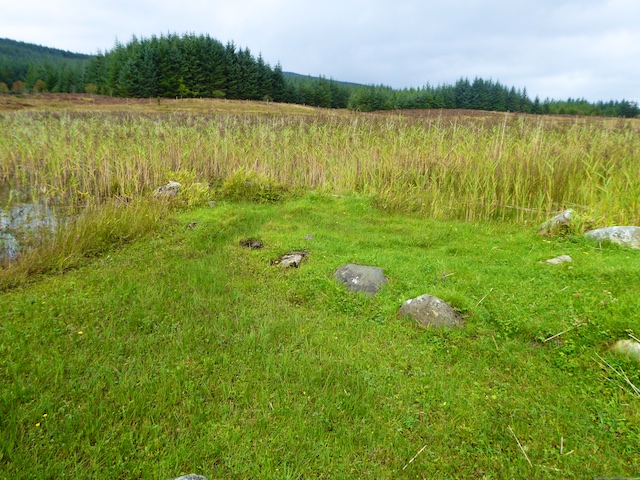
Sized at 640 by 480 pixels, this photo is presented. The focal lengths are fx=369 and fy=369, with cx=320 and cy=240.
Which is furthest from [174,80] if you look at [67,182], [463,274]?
[463,274]

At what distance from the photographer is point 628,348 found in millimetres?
2893

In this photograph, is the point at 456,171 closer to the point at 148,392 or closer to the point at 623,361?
the point at 623,361

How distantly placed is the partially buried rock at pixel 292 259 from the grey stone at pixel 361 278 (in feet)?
2.23

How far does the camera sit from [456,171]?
26.1 feet

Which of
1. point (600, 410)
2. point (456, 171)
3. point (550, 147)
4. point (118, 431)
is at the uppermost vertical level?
point (550, 147)

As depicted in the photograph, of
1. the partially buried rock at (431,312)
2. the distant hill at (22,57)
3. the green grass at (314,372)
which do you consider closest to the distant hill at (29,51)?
the distant hill at (22,57)

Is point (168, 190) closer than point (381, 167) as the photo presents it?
Yes

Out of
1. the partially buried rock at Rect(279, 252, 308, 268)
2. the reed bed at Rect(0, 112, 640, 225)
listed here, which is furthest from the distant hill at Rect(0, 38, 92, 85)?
the partially buried rock at Rect(279, 252, 308, 268)

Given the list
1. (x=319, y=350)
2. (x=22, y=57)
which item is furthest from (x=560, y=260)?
(x=22, y=57)

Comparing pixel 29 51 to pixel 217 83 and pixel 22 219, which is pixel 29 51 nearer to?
pixel 217 83

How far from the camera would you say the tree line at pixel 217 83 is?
48.7 metres

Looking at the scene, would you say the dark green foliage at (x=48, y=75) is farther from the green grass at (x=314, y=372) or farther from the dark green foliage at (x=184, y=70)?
the green grass at (x=314, y=372)

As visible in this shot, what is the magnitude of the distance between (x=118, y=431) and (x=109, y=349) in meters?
0.96

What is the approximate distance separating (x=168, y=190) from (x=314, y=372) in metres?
6.14
